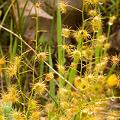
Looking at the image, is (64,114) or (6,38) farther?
(6,38)

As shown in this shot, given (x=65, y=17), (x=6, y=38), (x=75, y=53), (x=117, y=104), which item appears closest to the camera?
(x=75, y=53)

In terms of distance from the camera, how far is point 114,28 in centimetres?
187

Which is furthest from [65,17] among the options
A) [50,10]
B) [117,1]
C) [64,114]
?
[117,1]

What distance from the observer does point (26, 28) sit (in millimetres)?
1475

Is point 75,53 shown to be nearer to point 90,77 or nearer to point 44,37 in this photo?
point 90,77

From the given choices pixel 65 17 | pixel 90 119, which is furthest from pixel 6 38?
pixel 90 119

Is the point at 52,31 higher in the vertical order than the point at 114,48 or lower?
higher

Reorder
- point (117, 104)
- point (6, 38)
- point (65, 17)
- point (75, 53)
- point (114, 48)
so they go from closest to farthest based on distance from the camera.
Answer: point (75, 53) → point (65, 17) → point (117, 104) → point (6, 38) → point (114, 48)

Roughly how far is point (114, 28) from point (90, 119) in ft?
3.99

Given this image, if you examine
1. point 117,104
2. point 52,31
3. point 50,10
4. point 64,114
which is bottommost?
point 117,104

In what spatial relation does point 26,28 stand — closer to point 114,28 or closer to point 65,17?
point 65,17

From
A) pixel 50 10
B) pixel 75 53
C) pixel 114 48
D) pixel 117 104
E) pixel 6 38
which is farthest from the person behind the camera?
pixel 114 48

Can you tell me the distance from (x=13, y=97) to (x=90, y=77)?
0.71 ft

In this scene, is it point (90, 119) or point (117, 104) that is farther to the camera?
point (117, 104)
